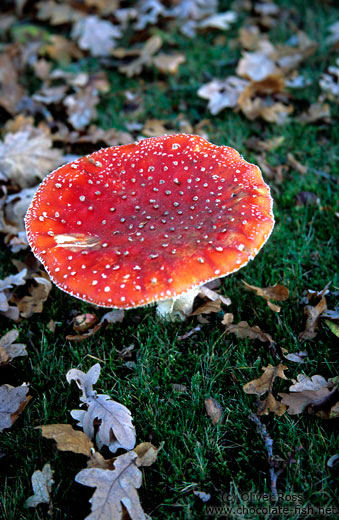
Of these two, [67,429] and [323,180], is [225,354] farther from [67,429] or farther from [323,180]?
[323,180]

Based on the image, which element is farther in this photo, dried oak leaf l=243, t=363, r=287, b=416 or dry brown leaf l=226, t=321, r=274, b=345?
dry brown leaf l=226, t=321, r=274, b=345

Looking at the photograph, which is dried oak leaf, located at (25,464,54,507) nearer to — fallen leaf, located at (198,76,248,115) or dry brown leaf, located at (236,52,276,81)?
fallen leaf, located at (198,76,248,115)

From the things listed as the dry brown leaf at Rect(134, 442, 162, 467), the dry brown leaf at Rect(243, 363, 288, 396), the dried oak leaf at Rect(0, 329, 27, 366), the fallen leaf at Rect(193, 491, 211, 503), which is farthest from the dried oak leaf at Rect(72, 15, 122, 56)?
the fallen leaf at Rect(193, 491, 211, 503)

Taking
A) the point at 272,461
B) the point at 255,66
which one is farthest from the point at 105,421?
the point at 255,66

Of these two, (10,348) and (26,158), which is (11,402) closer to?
(10,348)

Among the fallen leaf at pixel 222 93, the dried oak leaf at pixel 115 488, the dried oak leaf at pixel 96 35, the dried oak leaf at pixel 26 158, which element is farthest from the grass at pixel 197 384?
the dried oak leaf at pixel 96 35

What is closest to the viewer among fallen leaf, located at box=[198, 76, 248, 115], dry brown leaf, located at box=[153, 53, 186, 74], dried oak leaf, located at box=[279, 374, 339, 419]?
dried oak leaf, located at box=[279, 374, 339, 419]
